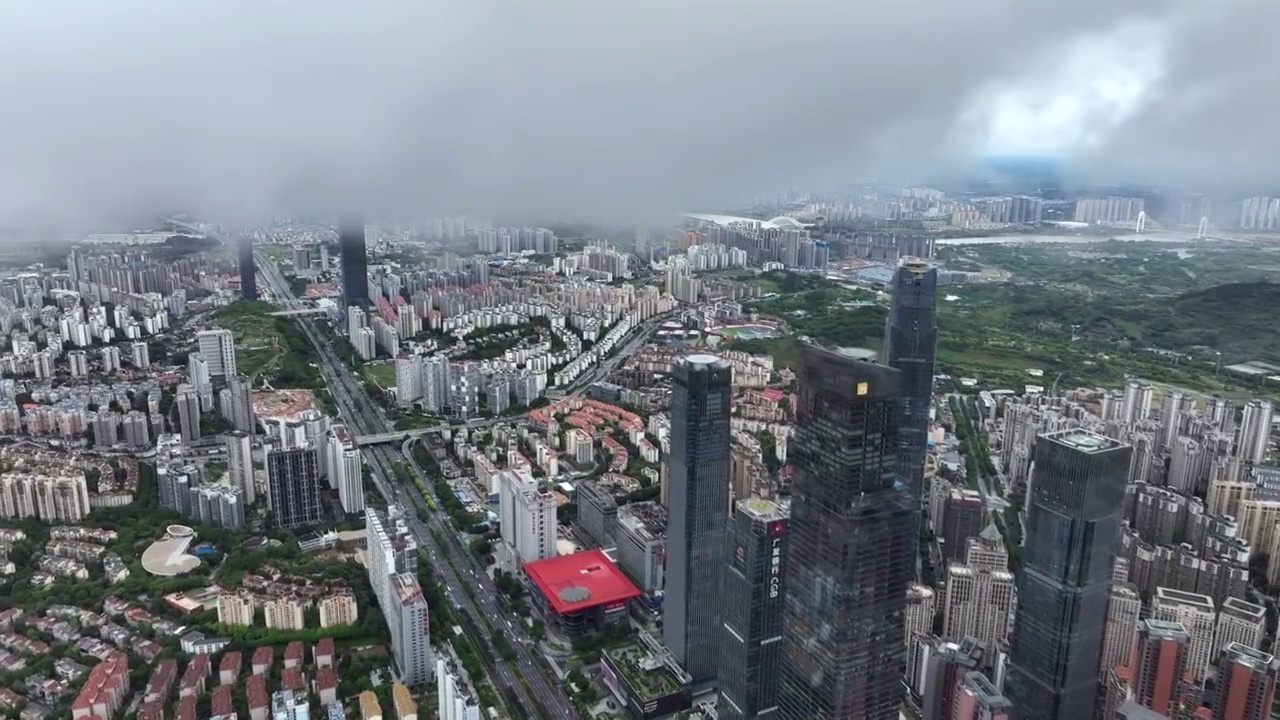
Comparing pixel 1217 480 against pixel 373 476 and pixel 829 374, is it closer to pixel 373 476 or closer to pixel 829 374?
pixel 829 374

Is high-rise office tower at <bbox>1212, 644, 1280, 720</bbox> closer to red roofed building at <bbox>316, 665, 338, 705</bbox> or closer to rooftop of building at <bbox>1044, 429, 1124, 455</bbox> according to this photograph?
rooftop of building at <bbox>1044, 429, 1124, 455</bbox>

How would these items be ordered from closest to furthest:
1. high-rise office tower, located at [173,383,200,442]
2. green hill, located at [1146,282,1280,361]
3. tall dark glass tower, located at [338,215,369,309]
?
green hill, located at [1146,282,1280,361] < high-rise office tower, located at [173,383,200,442] < tall dark glass tower, located at [338,215,369,309]

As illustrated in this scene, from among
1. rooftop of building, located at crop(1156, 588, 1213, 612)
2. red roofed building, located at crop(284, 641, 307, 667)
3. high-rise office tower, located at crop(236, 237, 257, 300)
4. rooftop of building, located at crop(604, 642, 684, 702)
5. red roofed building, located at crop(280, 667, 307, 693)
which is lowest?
rooftop of building, located at crop(604, 642, 684, 702)

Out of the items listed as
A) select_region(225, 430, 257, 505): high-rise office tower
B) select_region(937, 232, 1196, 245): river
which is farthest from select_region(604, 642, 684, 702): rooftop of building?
select_region(937, 232, 1196, 245): river

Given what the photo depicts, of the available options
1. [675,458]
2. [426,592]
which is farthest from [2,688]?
[675,458]

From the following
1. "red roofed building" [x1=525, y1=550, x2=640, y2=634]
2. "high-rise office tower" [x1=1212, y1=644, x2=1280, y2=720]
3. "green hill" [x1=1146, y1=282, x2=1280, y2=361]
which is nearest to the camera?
"high-rise office tower" [x1=1212, y1=644, x2=1280, y2=720]

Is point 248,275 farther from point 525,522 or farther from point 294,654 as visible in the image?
point 294,654

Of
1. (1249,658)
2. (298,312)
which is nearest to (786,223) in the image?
(1249,658)
